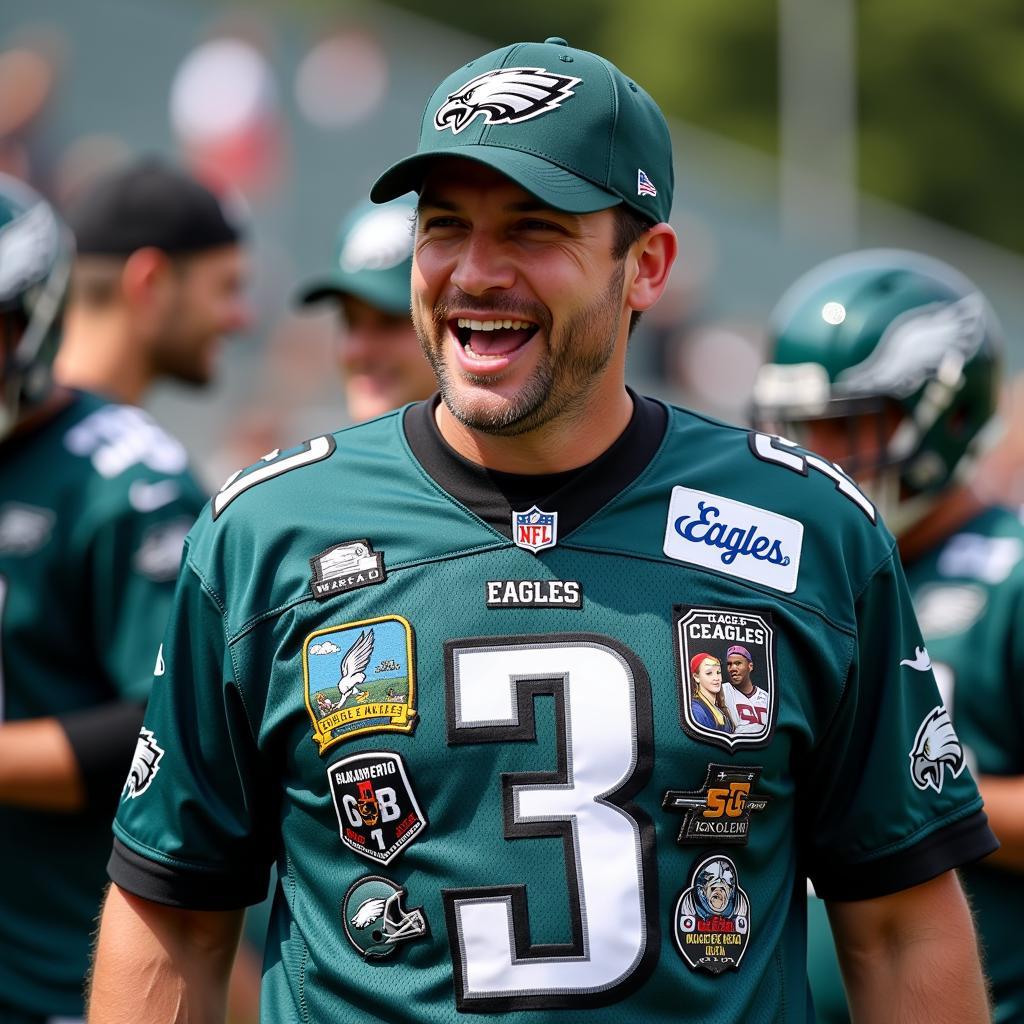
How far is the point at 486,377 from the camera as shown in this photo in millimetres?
3086

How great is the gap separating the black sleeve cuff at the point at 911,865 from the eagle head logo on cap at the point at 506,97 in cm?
143

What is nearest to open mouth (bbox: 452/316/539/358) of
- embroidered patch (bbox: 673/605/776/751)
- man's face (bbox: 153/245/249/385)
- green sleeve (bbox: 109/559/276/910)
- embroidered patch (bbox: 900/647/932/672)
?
embroidered patch (bbox: 673/605/776/751)

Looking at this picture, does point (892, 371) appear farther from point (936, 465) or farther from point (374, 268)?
point (374, 268)

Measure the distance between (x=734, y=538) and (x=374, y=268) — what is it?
2633 mm

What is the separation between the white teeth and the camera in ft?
10.2

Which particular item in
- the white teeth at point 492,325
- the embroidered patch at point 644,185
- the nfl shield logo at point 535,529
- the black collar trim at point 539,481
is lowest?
the nfl shield logo at point 535,529

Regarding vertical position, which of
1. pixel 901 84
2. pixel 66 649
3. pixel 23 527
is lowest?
pixel 66 649

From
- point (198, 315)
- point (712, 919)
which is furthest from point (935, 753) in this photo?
point (198, 315)

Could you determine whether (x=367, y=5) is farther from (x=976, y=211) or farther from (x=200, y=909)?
(x=200, y=909)

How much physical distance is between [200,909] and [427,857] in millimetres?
480

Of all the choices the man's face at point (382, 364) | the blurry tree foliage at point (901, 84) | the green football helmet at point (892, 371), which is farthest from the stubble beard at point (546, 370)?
the blurry tree foliage at point (901, 84)

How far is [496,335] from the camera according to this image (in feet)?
10.3

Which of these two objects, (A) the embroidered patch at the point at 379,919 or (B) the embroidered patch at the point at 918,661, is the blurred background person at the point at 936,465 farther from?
Result: (A) the embroidered patch at the point at 379,919

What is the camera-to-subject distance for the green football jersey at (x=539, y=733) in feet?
9.74
